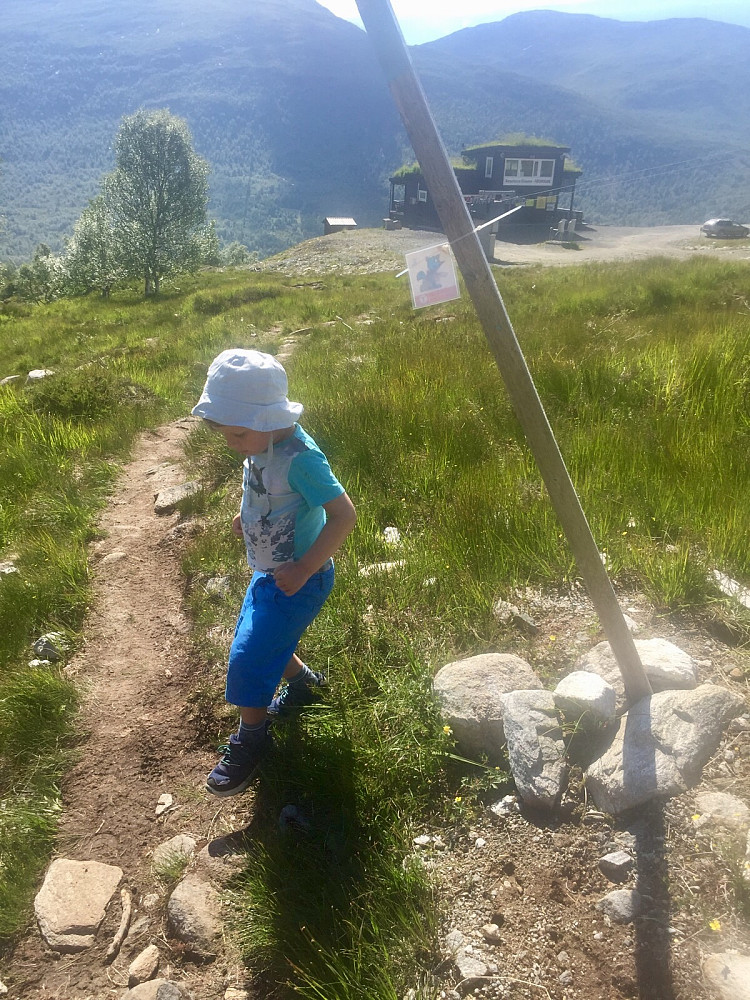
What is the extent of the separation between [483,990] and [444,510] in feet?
7.55

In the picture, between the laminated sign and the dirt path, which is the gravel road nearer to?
the dirt path

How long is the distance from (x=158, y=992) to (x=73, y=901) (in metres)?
0.51

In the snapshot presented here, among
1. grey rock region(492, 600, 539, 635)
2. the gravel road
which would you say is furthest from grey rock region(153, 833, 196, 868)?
the gravel road

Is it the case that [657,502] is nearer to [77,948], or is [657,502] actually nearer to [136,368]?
[77,948]

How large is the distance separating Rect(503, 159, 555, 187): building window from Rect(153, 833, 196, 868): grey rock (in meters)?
32.0

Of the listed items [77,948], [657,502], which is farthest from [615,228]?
[77,948]

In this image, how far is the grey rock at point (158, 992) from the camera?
66.4 inches

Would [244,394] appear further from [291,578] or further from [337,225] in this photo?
[337,225]

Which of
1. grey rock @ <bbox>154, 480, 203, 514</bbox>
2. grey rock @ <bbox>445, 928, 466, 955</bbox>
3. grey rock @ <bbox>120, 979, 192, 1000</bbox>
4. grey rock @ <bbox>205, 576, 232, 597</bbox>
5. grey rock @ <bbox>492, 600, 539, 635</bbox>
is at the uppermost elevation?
grey rock @ <bbox>492, 600, 539, 635</bbox>

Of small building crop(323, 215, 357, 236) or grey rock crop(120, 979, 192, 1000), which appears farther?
small building crop(323, 215, 357, 236)

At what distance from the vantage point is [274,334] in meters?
11.2

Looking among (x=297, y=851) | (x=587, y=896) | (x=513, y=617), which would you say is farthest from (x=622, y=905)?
(x=513, y=617)

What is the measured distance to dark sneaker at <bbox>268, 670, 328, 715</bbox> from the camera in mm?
2490

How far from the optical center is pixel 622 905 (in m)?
1.58
